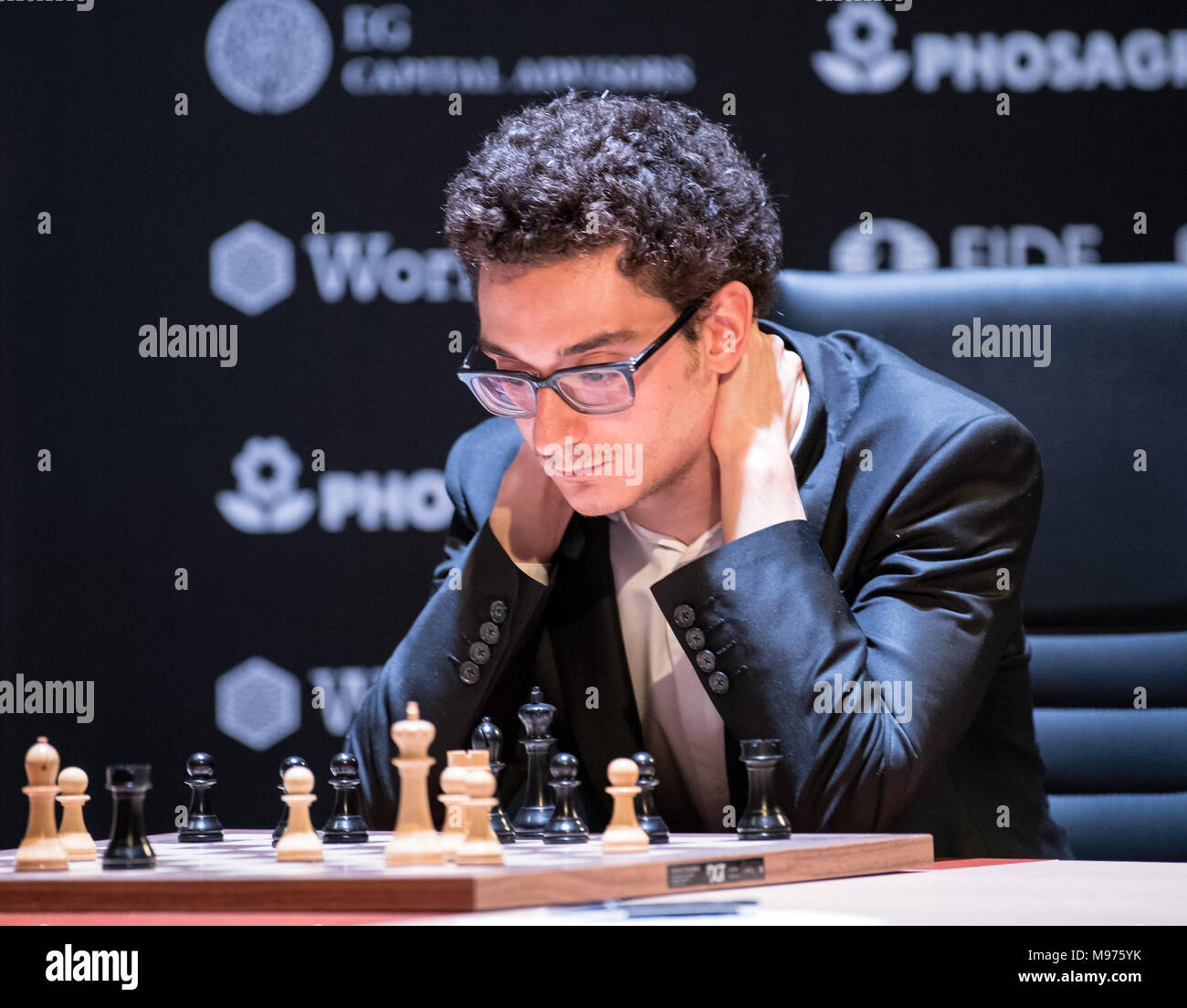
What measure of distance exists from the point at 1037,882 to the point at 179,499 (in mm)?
1993

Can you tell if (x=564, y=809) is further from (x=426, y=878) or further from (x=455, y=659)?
(x=455, y=659)

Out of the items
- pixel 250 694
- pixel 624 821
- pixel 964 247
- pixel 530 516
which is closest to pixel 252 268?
pixel 250 694

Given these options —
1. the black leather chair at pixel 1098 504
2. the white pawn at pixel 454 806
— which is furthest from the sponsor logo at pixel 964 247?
the white pawn at pixel 454 806

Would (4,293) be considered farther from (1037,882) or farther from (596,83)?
(1037,882)

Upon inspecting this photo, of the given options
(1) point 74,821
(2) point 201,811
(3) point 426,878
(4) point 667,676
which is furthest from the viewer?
(4) point 667,676

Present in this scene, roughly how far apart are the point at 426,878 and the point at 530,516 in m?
0.99

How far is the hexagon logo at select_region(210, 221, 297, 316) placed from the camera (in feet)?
9.18

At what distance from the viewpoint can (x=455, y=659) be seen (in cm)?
190

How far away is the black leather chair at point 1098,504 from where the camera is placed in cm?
219
